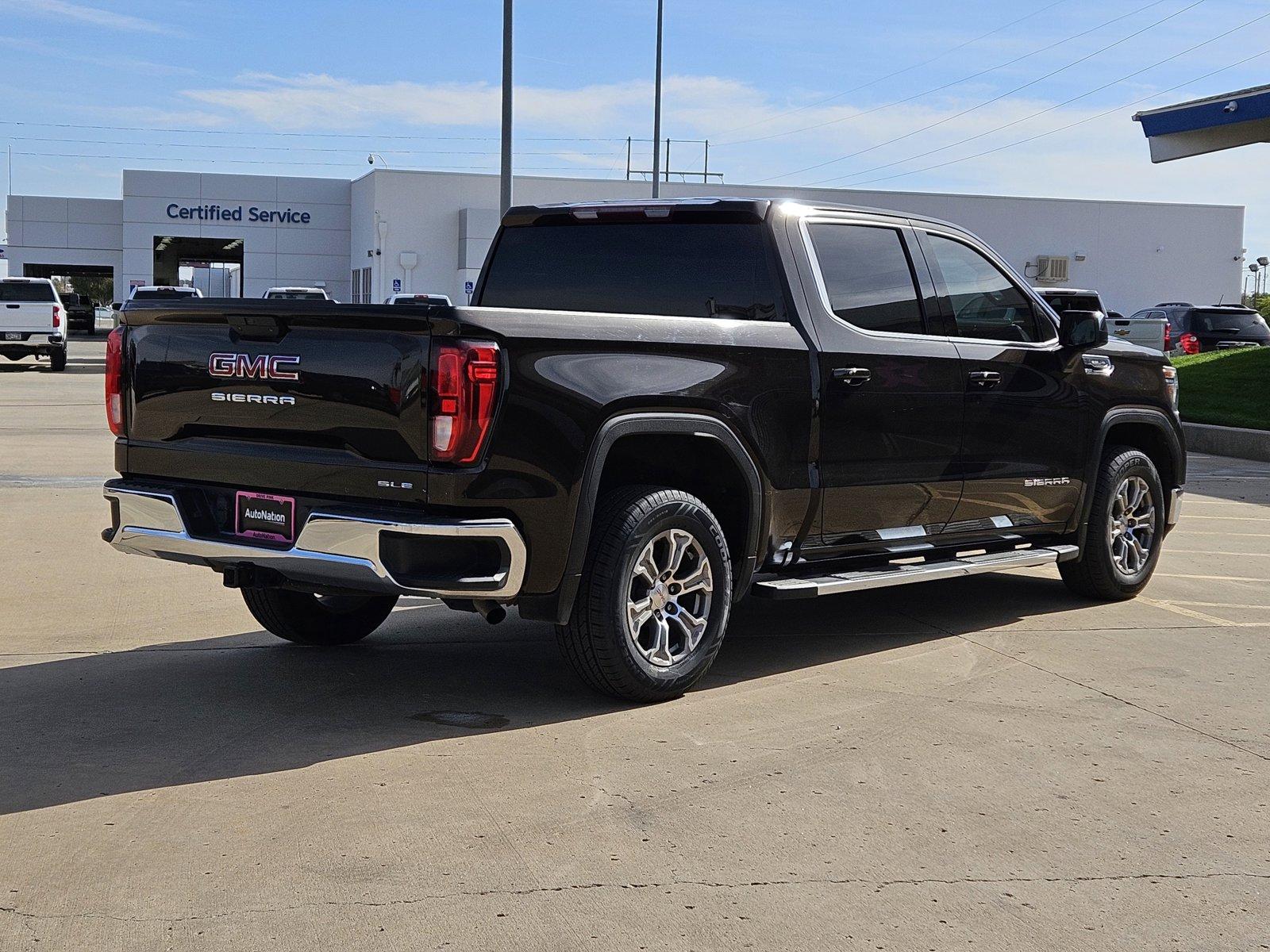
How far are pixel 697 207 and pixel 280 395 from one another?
82.3 inches

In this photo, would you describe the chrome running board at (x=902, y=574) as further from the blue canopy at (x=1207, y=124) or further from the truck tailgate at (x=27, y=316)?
the truck tailgate at (x=27, y=316)

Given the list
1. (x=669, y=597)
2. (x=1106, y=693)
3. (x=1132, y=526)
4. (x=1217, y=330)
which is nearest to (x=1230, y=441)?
(x=1132, y=526)

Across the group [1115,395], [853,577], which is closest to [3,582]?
[853,577]

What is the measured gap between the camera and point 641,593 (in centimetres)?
580

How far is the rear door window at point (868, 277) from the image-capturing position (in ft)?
21.8

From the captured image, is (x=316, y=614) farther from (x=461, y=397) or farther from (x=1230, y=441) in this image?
(x=1230, y=441)

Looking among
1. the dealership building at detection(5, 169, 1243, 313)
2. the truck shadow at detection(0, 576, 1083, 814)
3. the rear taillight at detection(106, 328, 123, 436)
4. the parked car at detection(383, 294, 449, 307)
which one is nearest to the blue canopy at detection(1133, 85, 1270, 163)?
the parked car at detection(383, 294, 449, 307)

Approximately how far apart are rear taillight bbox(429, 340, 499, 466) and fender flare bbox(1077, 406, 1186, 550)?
3956 mm

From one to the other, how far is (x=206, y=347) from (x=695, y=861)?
9.07 ft

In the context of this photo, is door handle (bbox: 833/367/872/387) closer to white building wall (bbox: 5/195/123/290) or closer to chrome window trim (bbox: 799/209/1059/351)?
chrome window trim (bbox: 799/209/1059/351)

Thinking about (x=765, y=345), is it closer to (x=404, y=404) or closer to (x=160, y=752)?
(x=404, y=404)

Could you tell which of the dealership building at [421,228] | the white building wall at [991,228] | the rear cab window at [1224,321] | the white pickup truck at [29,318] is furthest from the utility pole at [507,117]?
the white building wall at [991,228]

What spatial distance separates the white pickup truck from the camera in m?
31.0

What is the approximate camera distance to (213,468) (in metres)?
5.67
